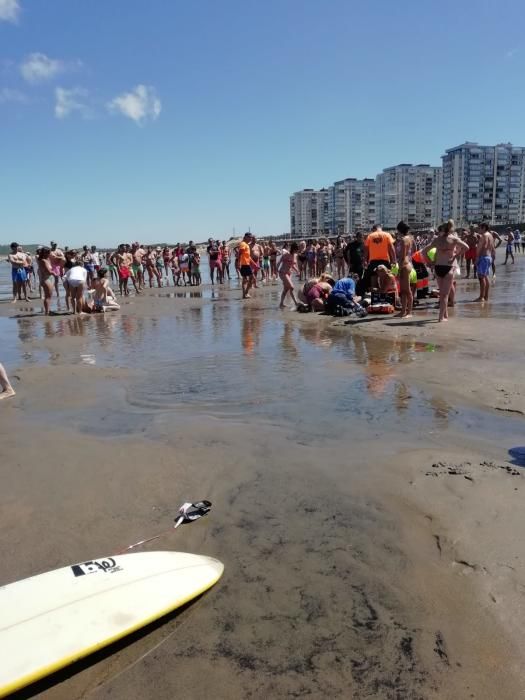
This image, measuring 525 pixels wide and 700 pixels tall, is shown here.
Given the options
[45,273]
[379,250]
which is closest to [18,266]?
[45,273]

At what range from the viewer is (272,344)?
28.5 feet

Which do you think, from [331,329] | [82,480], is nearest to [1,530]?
[82,480]

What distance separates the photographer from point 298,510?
314 centimetres

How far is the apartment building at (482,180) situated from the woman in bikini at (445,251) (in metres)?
132

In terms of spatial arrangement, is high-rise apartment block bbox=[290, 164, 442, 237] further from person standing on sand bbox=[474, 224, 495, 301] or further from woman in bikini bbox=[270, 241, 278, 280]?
person standing on sand bbox=[474, 224, 495, 301]

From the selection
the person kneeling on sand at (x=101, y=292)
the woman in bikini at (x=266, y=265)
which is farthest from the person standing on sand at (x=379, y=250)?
the woman in bikini at (x=266, y=265)

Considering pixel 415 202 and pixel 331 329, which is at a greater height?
pixel 415 202

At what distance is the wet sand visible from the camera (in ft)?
6.72

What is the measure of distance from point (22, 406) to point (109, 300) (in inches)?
384

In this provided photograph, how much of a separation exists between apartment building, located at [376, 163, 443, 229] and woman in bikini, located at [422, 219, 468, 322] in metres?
150

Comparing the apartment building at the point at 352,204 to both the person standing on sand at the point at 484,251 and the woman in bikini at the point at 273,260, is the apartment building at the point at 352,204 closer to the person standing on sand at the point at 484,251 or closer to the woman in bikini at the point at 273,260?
the woman in bikini at the point at 273,260

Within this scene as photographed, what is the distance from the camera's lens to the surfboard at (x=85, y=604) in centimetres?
204

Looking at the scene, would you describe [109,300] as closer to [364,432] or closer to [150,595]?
[364,432]

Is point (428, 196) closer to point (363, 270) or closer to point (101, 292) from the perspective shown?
point (363, 270)
